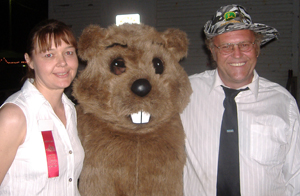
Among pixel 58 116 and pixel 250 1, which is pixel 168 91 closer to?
pixel 58 116

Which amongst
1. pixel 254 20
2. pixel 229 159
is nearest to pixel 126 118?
pixel 229 159

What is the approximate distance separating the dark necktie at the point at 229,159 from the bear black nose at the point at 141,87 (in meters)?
0.79

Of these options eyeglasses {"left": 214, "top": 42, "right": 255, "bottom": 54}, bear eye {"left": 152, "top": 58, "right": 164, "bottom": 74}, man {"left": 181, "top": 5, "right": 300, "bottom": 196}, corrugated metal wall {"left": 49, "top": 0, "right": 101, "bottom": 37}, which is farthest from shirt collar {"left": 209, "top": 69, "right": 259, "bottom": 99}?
corrugated metal wall {"left": 49, "top": 0, "right": 101, "bottom": 37}

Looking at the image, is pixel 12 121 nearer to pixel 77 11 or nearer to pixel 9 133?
pixel 9 133

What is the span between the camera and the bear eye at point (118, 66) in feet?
5.59

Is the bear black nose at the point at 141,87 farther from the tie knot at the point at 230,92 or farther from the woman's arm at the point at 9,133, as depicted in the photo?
the tie knot at the point at 230,92

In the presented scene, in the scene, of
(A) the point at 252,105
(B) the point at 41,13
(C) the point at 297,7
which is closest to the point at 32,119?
(A) the point at 252,105

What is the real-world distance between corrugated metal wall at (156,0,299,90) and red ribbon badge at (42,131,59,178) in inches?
205

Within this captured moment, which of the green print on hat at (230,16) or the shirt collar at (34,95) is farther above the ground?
the green print on hat at (230,16)

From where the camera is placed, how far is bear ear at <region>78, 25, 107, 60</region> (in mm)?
1761

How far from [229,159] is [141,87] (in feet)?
3.12

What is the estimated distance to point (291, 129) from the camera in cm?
191

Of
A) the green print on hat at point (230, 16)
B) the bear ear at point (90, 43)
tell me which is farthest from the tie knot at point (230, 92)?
the bear ear at point (90, 43)

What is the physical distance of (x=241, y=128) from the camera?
193 cm
